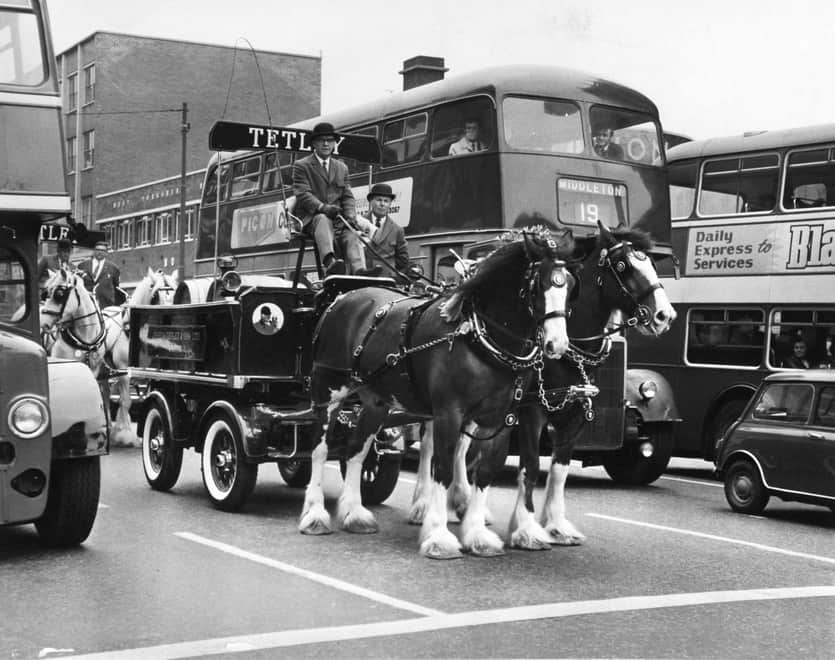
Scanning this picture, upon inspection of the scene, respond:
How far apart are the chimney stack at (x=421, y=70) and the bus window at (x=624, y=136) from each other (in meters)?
13.8

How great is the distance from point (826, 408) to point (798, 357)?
3.77 meters

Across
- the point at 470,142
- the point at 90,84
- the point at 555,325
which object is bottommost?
the point at 555,325

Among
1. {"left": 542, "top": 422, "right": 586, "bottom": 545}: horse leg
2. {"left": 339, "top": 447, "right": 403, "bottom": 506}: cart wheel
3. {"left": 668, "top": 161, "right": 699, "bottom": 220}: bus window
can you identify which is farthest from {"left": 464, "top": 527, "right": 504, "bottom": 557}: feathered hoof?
{"left": 668, "top": 161, "right": 699, "bottom": 220}: bus window

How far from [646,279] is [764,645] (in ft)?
15.0

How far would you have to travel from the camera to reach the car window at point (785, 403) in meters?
12.6

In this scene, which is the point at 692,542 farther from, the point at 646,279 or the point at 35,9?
the point at 35,9

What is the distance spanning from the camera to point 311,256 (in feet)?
57.5

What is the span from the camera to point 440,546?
8961 millimetres

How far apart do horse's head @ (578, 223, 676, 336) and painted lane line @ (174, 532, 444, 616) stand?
379cm

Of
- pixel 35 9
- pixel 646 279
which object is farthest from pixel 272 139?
pixel 646 279

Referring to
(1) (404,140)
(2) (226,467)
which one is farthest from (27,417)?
(1) (404,140)

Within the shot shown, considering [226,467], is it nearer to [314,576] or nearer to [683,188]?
[314,576]

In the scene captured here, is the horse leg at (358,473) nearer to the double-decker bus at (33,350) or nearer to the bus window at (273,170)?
the double-decker bus at (33,350)

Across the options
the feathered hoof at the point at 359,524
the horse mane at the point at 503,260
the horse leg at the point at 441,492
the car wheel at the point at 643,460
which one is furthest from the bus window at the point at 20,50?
the car wheel at the point at 643,460
